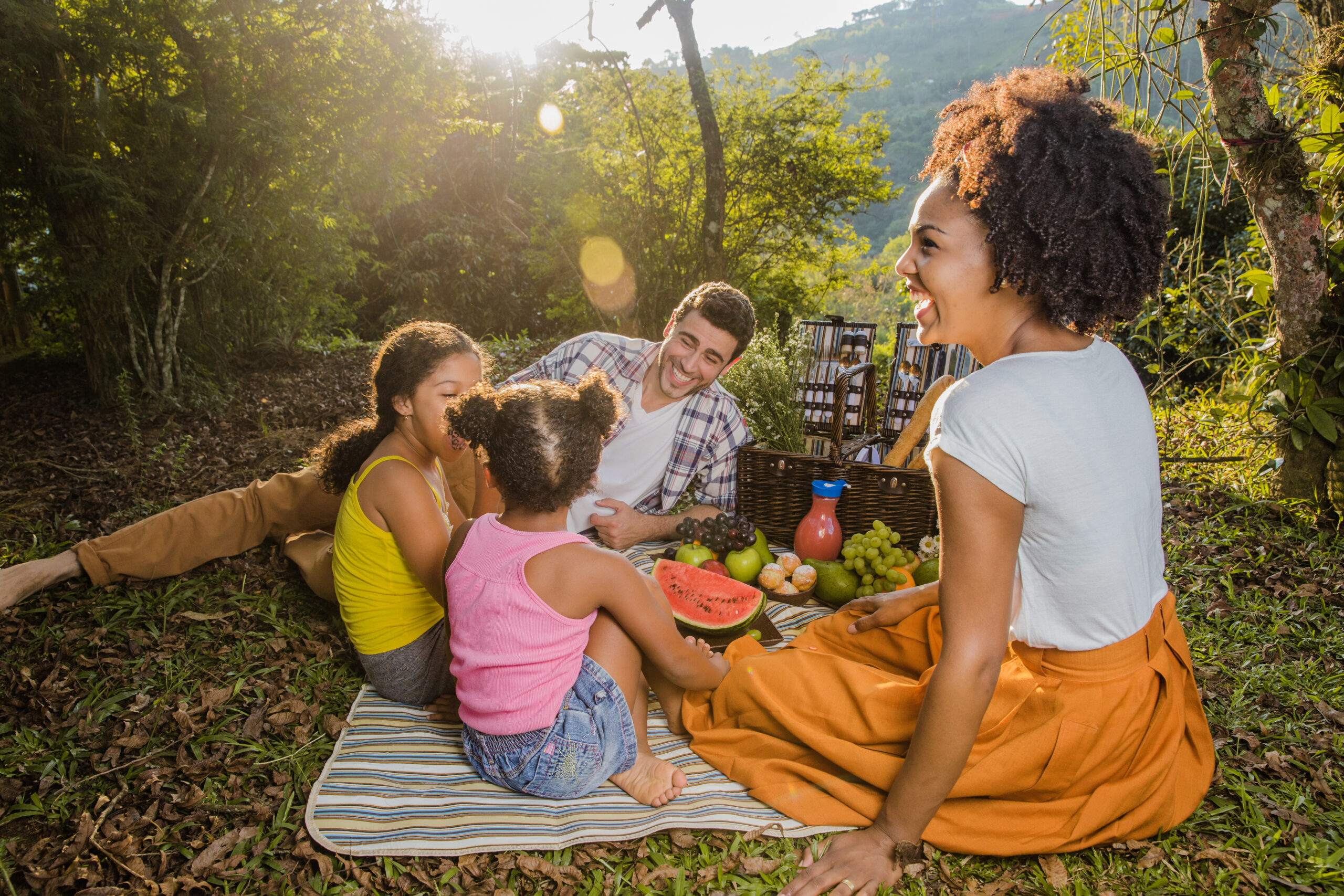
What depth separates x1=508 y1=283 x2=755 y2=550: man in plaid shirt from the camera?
380 centimetres

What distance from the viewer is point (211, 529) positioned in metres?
3.51

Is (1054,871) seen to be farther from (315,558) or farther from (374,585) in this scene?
(315,558)

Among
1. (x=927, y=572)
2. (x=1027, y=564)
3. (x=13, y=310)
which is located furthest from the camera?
(x=13, y=310)

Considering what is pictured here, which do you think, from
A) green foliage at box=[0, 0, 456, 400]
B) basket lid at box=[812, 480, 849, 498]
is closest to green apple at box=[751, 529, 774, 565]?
basket lid at box=[812, 480, 849, 498]

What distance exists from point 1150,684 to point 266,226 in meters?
7.18

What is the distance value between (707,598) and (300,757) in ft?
5.34

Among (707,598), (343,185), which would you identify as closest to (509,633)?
(707,598)

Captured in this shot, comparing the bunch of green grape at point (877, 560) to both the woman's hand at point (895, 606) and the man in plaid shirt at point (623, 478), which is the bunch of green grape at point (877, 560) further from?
the man in plaid shirt at point (623, 478)

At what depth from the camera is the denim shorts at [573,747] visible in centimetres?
209

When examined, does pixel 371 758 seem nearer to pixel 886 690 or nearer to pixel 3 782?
pixel 3 782

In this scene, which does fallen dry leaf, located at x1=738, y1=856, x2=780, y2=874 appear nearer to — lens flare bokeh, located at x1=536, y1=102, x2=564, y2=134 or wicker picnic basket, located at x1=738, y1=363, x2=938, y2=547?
wicker picnic basket, located at x1=738, y1=363, x2=938, y2=547

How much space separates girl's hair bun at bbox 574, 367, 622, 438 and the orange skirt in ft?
2.92

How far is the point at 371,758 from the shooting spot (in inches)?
93.6

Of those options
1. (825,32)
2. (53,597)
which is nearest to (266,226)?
(53,597)
